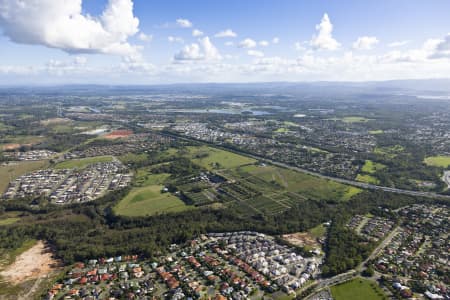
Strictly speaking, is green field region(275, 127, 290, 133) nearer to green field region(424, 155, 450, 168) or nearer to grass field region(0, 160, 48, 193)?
green field region(424, 155, 450, 168)

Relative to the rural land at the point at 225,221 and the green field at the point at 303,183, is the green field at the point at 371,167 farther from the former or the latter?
the green field at the point at 303,183

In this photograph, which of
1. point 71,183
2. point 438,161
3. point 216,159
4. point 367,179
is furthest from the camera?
point 216,159

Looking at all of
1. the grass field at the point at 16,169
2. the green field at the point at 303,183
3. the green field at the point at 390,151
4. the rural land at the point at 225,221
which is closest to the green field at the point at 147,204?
the rural land at the point at 225,221

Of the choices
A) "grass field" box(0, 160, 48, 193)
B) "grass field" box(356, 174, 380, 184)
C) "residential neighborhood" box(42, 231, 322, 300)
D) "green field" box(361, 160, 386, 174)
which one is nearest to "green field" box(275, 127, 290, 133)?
"green field" box(361, 160, 386, 174)

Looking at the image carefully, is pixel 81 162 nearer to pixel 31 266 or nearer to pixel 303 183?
pixel 31 266

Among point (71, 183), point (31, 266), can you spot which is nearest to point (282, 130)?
point (71, 183)

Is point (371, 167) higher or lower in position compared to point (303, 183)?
→ higher
